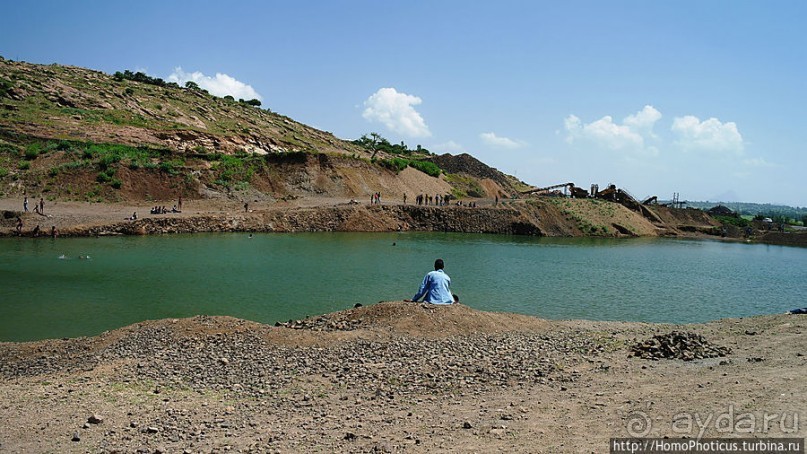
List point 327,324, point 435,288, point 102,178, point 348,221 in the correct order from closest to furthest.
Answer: point 327,324, point 435,288, point 102,178, point 348,221

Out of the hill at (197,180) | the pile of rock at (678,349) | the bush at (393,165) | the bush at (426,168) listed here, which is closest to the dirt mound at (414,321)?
the pile of rock at (678,349)

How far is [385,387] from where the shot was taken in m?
9.30

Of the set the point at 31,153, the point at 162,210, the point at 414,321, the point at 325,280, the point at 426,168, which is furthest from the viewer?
A: the point at 426,168

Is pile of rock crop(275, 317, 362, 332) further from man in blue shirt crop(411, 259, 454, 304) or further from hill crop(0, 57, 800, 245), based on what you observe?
hill crop(0, 57, 800, 245)

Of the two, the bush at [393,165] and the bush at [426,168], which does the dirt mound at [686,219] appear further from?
the bush at [393,165]

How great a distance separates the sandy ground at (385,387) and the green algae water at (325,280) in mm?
4562

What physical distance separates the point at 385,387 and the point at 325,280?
46.1 feet

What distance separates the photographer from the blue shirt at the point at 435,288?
1390 centimetres

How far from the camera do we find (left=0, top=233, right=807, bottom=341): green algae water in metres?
17.6

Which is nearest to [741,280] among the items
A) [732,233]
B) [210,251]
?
[210,251]

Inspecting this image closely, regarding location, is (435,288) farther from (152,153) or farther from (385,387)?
(152,153)

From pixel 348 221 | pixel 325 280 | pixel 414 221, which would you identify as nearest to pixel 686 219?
pixel 414 221

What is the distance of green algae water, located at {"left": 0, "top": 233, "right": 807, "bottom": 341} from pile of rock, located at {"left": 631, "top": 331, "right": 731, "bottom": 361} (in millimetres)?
6697

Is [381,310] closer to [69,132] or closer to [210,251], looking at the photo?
[210,251]
